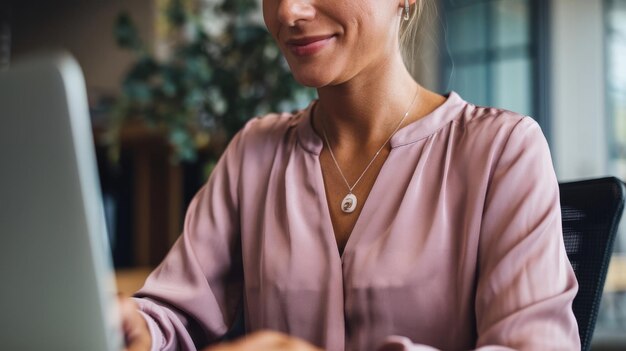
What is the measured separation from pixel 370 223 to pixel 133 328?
294mm

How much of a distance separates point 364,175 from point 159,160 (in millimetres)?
2950

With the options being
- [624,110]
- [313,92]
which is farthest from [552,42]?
[313,92]

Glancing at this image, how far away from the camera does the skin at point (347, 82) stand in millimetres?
889

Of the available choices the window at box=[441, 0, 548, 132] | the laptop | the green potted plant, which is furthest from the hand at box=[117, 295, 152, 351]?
the window at box=[441, 0, 548, 132]

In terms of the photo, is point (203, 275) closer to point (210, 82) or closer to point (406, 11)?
point (406, 11)

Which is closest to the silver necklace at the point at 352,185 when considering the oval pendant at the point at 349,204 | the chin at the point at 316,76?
the oval pendant at the point at 349,204

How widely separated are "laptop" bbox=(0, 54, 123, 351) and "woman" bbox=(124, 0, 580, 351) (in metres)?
0.36

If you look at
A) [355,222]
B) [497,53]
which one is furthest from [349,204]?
[497,53]

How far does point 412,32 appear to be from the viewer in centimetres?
110

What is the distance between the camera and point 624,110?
5238 millimetres

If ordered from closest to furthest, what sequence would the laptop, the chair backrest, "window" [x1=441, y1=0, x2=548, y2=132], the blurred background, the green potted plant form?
1. the laptop
2. the chair backrest
3. the green potted plant
4. the blurred background
5. "window" [x1=441, y1=0, x2=548, y2=132]

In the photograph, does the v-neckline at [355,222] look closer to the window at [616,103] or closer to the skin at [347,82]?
the skin at [347,82]

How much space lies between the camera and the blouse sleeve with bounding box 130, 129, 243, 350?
3.06 feet

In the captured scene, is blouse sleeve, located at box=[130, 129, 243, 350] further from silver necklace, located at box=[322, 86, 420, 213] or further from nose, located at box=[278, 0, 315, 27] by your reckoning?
nose, located at box=[278, 0, 315, 27]
